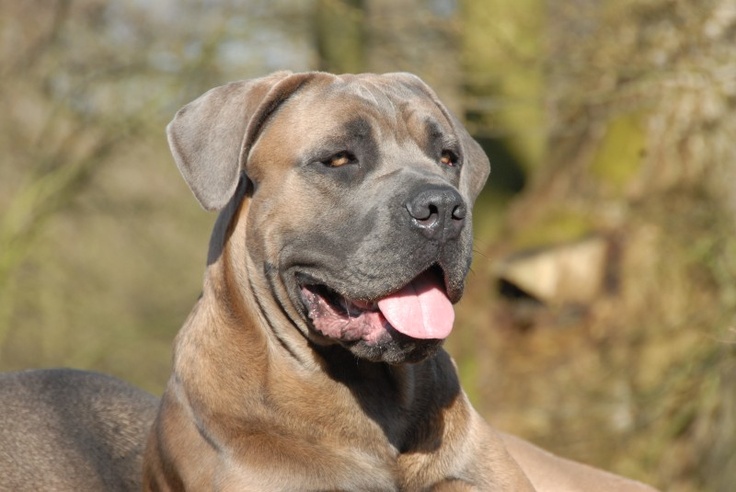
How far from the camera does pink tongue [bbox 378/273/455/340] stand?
14.1 feet

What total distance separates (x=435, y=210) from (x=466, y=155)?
0.94m

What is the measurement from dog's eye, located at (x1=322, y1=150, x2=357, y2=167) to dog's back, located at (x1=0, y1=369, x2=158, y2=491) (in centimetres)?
187

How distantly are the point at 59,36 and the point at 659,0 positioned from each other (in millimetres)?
6678

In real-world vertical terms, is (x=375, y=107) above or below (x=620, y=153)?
above

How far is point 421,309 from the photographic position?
4375 millimetres

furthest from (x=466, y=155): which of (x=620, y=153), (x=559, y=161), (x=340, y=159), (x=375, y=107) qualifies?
(x=559, y=161)

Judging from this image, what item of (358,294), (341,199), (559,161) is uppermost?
(341,199)

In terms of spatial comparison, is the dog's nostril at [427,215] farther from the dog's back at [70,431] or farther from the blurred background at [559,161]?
the blurred background at [559,161]

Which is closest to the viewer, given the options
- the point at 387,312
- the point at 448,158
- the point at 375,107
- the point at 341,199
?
the point at 387,312

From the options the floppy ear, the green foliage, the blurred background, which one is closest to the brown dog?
the floppy ear

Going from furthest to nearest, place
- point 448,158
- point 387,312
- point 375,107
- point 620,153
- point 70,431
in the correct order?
point 620,153 < point 70,431 < point 448,158 < point 375,107 < point 387,312

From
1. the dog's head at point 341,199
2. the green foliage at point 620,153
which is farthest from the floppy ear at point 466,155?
the green foliage at point 620,153

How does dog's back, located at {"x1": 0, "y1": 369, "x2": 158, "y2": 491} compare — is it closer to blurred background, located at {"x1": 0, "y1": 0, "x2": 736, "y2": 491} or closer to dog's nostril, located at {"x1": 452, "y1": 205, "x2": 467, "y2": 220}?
dog's nostril, located at {"x1": 452, "y1": 205, "x2": 467, "y2": 220}

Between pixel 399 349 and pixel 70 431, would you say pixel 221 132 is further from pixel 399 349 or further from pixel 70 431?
pixel 70 431
